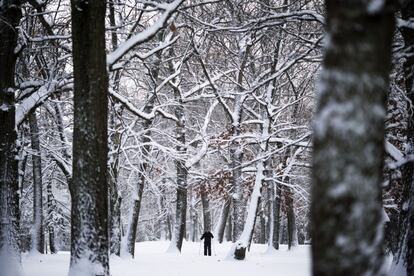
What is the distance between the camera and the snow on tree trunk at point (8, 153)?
27.0 ft

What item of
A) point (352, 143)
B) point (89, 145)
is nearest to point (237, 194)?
point (89, 145)

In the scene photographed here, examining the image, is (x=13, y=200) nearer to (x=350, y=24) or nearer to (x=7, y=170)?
(x=7, y=170)

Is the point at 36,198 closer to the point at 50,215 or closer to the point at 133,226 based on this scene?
the point at 133,226

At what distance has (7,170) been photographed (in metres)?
8.45

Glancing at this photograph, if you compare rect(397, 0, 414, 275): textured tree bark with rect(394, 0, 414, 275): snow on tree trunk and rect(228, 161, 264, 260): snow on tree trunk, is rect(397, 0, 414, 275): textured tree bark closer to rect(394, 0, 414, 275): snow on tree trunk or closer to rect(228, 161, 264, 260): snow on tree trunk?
rect(394, 0, 414, 275): snow on tree trunk

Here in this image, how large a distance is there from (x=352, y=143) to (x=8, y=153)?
764 centimetres

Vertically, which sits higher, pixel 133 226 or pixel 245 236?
pixel 133 226

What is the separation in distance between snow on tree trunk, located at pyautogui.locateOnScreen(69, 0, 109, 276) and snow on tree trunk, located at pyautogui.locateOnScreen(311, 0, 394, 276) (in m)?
4.61

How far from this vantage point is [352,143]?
98.5 inches

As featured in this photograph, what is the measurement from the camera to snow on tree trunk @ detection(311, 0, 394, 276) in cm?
247

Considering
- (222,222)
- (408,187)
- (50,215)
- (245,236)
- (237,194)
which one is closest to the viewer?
(408,187)

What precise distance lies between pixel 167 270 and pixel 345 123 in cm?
1060

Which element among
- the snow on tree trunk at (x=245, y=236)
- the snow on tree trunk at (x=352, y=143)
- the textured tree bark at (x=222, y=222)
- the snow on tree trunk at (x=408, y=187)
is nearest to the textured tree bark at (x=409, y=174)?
the snow on tree trunk at (x=408, y=187)

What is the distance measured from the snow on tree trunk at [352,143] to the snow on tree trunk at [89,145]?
15.1 ft
